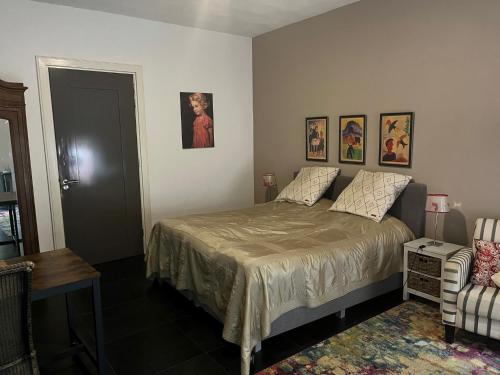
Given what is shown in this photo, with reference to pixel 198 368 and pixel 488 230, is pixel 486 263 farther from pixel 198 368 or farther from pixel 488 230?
pixel 198 368

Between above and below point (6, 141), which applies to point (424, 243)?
below

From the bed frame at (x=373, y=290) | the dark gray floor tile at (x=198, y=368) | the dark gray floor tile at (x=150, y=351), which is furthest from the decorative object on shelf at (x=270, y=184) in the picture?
the dark gray floor tile at (x=198, y=368)

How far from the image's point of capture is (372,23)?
12.1 feet

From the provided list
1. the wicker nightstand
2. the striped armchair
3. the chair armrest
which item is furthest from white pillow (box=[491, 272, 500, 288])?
the wicker nightstand

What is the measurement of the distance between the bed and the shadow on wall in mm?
201

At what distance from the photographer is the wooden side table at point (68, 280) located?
1837 millimetres

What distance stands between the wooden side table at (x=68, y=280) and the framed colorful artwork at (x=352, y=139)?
2.95 m

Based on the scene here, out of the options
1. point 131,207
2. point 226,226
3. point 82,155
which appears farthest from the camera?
point 131,207

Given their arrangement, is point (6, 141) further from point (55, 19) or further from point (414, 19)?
point (414, 19)

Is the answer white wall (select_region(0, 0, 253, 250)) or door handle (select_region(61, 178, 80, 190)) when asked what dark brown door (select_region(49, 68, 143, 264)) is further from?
white wall (select_region(0, 0, 253, 250))

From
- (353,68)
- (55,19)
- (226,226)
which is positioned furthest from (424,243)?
(55,19)

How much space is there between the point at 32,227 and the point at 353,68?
370cm

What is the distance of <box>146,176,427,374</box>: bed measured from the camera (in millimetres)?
2328

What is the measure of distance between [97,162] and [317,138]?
2.60 m
